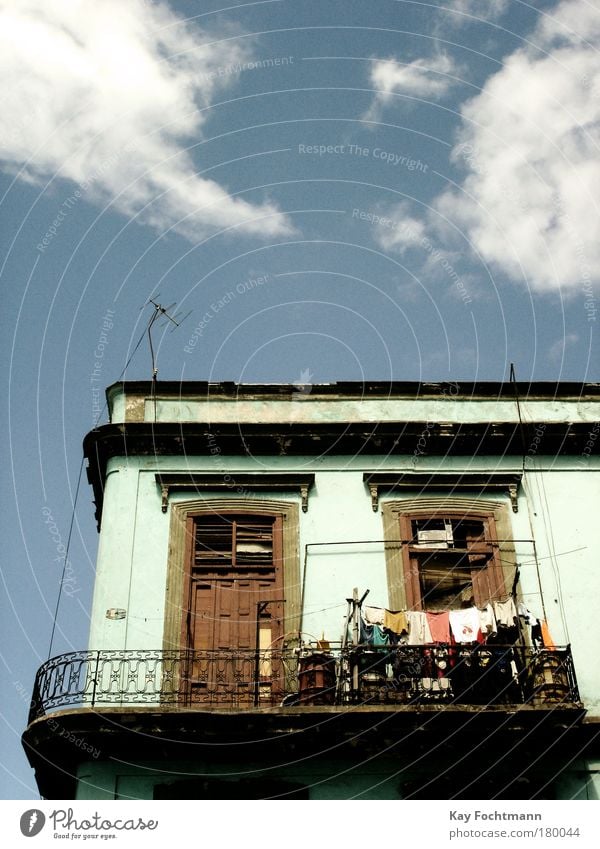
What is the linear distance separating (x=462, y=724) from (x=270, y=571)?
361 cm

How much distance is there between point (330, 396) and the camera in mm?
16844

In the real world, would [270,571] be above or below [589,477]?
below

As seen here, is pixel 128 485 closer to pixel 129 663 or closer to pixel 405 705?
pixel 129 663

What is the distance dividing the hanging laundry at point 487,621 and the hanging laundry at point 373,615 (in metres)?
1.29

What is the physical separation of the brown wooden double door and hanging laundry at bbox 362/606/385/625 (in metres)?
1.20

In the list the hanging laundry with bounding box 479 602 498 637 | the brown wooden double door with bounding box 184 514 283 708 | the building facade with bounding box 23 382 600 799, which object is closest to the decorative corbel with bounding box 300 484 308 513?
the building facade with bounding box 23 382 600 799

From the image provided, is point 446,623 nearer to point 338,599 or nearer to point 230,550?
point 338,599

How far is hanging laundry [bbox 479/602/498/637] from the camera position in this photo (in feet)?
44.6

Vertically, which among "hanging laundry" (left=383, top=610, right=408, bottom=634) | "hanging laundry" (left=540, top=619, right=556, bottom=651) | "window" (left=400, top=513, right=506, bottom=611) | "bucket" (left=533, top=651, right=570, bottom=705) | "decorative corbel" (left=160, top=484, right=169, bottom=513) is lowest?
"bucket" (left=533, top=651, right=570, bottom=705)

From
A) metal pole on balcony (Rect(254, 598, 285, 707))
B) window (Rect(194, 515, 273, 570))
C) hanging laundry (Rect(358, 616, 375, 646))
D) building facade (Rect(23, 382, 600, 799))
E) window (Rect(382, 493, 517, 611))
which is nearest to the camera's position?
building facade (Rect(23, 382, 600, 799))

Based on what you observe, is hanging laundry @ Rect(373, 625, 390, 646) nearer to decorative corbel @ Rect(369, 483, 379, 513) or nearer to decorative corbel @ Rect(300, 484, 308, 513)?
decorative corbel @ Rect(369, 483, 379, 513)

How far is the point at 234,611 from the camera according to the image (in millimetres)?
14633
